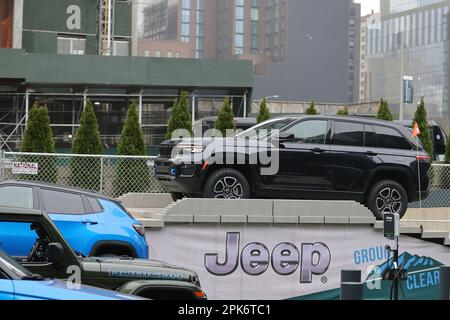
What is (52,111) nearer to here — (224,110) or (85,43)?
(85,43)

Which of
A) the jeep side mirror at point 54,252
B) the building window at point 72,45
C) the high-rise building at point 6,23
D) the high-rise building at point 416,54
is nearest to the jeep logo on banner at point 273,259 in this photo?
the jeep side mirror at point 54,252

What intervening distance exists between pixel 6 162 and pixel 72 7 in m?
24.8

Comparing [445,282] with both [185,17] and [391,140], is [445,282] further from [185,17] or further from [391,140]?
[185,17]

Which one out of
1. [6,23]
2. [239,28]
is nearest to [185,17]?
[239,28]

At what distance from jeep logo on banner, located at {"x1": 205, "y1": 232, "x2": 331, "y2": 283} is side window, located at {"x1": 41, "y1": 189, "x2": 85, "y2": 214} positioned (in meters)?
3.42

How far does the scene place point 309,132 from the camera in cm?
1441

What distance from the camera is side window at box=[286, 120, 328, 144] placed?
14352 millimetres

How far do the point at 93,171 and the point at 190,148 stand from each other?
11.7ft

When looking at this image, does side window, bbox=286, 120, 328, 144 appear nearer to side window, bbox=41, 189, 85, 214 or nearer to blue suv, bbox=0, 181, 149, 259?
blue suv, bbox=0, 181, 149, 259

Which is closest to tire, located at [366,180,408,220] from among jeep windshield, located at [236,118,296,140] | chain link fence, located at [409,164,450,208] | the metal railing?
jeep windshield, located at [236,118,296,140]

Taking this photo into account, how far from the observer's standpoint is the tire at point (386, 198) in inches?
574

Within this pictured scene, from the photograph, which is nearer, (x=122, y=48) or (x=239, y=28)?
(x=122, y=48)

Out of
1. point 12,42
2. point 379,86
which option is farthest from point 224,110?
point 379,86

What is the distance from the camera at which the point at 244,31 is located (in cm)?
12825
